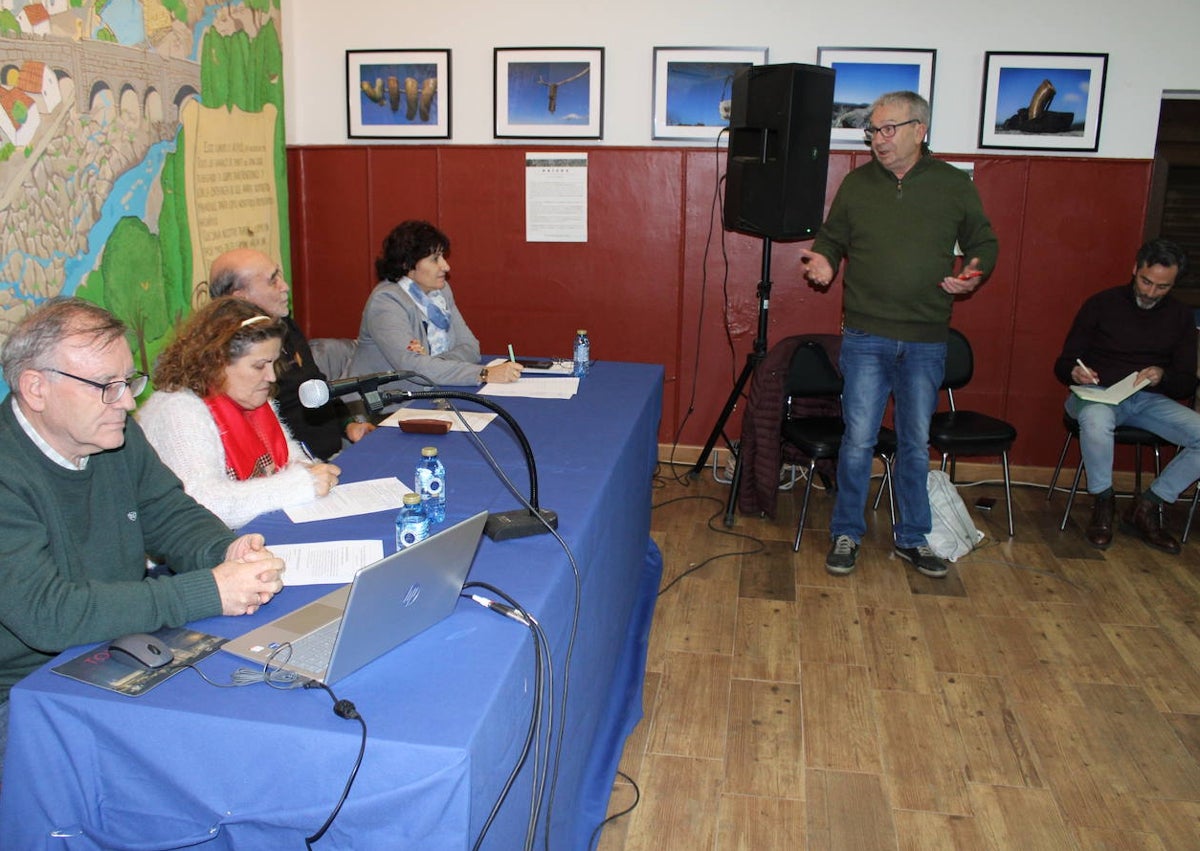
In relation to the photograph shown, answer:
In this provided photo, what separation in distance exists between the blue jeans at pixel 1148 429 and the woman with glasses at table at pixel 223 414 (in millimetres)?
3431

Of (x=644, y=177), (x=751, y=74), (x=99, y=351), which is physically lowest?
(x=99, y=351)

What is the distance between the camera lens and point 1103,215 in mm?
4875

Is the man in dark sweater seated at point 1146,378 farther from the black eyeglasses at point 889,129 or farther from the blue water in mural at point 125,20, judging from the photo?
the blue water in mural at point 125,20

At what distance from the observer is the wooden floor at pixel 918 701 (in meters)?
2.54

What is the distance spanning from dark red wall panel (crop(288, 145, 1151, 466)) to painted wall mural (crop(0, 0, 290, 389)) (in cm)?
51

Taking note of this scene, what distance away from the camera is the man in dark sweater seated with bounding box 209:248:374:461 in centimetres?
323

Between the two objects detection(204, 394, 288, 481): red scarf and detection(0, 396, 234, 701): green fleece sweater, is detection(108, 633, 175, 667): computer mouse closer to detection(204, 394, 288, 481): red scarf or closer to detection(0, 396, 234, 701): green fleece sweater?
detection(0, 396, 234, 701): green fleece sweater

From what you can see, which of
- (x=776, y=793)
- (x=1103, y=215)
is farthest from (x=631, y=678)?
(x=1103, y=215)

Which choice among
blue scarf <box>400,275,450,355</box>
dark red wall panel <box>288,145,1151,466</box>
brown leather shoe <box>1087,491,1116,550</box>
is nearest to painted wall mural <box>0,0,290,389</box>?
dark red wall panel <box>288,145,1151,466</box>

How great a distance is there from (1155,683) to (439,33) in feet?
14.1

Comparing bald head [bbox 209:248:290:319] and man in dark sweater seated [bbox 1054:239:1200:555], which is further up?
bald head [bbox 209:248:290:319]

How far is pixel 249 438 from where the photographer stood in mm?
2652

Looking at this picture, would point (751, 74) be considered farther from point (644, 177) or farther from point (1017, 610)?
point (1017, 610)

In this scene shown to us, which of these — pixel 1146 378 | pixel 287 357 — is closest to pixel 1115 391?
pixel 1146 378
